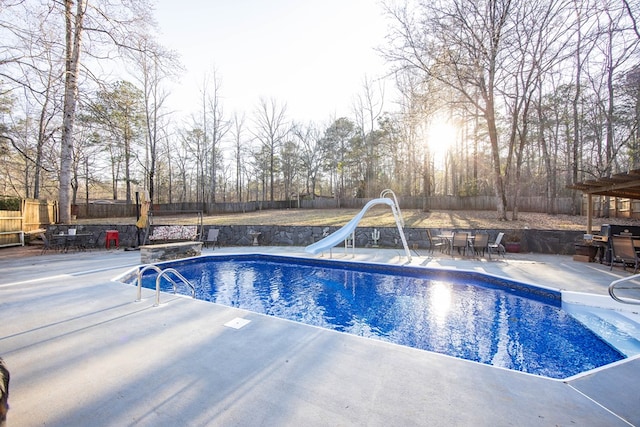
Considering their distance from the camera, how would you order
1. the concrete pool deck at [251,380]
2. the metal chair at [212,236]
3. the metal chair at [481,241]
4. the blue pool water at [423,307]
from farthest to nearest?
the metal chair at [212,236]
the metal chair at [481,241]
the blue pool water at [423,307]
the concrete pool deck at [251,380]

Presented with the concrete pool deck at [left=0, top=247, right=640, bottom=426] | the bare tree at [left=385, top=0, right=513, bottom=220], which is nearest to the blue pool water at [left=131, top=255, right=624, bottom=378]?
the concrete pool deck at [left=0, top=247, right=640, bottom=426]

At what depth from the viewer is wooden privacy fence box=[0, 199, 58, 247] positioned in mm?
10219

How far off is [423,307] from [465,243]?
4.38 meters

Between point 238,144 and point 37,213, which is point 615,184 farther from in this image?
point 238,144

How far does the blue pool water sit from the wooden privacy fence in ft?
24.8

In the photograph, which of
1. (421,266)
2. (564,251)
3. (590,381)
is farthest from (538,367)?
(564,251)

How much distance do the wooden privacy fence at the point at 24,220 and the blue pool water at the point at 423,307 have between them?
7558 millimetres

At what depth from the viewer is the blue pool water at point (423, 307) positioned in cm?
358

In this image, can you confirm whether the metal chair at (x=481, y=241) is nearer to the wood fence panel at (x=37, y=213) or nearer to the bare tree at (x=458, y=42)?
the bare tree at (x=458, y=42)

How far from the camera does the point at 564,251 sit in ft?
29.8

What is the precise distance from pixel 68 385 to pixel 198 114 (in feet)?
85.6

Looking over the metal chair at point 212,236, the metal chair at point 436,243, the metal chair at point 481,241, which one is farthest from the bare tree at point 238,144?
the metal chair at point 481,241

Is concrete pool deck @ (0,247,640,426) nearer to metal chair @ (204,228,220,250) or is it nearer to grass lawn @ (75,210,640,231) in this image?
metal chair @ (204,228,220,250)

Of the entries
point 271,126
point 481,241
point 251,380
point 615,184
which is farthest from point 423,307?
point 271,126
